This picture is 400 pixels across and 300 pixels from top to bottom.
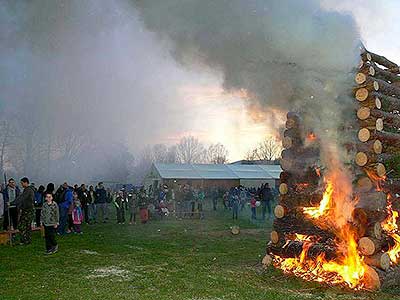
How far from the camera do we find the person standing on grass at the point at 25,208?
36.0ft

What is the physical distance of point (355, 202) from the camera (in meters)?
7.85

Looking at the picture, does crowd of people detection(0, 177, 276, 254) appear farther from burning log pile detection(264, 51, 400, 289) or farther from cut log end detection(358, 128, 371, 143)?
cut log end detection(358, 128, 371, 143)

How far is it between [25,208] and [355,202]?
796cm

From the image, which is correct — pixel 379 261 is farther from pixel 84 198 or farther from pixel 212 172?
pixel 212 172

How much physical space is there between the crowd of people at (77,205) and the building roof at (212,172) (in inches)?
246

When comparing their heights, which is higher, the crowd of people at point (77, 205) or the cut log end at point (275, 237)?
the crowd of people at point (77, 205)

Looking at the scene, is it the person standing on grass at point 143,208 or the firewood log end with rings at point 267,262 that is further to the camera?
the person standing on grass at point 143,208

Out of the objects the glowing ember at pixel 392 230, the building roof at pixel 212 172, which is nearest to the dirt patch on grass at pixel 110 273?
the glowing ember at pixel 392 230

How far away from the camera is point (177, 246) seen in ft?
37.5

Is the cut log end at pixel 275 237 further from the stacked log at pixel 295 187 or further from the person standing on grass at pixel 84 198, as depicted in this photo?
the person standing on grass at pixel 84 198

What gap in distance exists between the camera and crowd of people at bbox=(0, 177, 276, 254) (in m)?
11.0

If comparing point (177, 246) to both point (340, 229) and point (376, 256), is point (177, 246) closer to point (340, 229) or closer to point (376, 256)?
point (340, 229)

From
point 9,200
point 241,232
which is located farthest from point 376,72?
point 9,200

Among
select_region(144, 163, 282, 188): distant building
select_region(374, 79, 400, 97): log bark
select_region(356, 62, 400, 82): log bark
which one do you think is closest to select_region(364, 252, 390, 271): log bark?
select_region(374, 79, 400, 97): log bark
